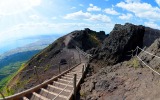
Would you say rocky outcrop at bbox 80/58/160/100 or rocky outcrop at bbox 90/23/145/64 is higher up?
rocky outcrop at bbox 90/23/145/64

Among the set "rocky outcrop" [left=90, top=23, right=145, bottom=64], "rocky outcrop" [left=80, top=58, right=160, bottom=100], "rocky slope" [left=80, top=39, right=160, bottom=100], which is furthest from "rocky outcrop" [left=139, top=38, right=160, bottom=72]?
"rocky outcrop" [left=90, top=23, right=145, bottom=64]

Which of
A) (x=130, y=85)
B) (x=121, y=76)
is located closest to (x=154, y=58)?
(x=121, y=76)

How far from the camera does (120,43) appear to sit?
83.4 ft

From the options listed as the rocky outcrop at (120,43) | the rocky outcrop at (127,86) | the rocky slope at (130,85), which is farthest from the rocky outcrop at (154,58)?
the rocky outcrop at (120,43)

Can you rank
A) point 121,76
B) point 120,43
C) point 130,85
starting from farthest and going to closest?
1. point 120,43
2. point 121,76
3. point 130,85

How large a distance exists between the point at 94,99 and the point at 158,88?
341 centimetres

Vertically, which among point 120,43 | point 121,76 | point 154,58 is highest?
point 120,43

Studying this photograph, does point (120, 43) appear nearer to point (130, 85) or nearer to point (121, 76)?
point (121, 76)

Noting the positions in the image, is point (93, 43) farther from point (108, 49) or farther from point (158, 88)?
point (158, 88)

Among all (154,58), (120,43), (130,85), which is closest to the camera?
(130,85)

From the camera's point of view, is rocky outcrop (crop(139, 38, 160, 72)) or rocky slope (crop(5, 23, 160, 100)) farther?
rocky outcrop (crop(139, 38, 160, 72))

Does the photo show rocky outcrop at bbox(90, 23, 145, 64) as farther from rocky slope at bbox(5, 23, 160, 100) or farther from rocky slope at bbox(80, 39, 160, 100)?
rocky slope at bbox(80, 39, 160, 100)

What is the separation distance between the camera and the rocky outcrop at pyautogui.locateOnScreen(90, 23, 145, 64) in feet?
80.5

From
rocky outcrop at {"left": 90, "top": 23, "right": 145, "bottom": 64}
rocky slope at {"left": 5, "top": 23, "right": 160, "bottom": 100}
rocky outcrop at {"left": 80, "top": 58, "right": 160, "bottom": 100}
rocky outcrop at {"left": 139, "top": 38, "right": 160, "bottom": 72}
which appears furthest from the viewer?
rocky outcrop at {"left": 90, "top": 23, "right": 145, "bottom": 64}
